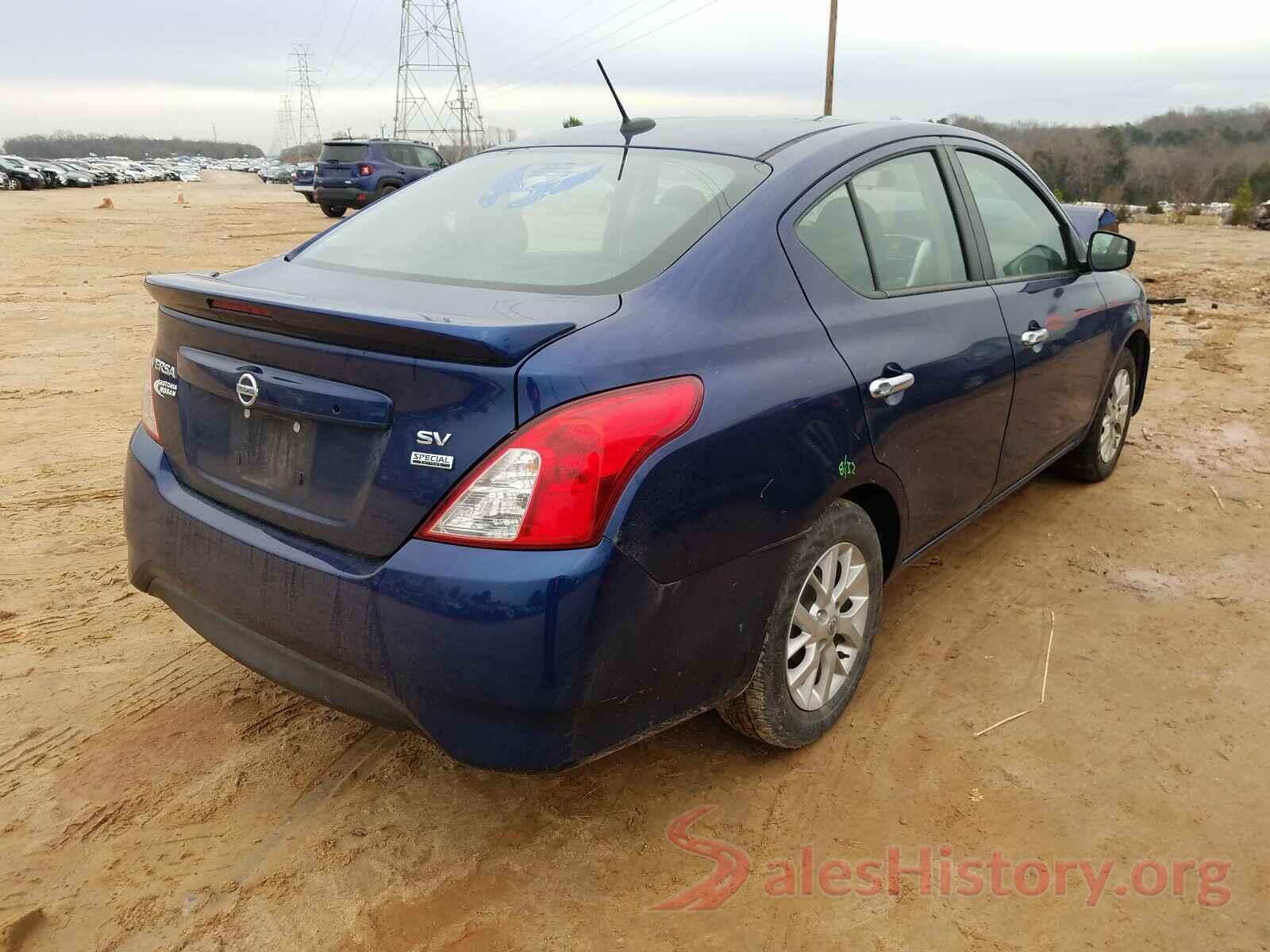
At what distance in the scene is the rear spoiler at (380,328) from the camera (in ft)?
6.13

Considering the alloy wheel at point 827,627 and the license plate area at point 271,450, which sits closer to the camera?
the license plate area at point 271,450

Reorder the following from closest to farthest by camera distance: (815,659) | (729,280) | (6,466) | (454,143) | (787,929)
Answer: (787,929), (729,280), (815,659), (6,466), (454,143)

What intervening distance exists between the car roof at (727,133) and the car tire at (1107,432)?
1.87 m

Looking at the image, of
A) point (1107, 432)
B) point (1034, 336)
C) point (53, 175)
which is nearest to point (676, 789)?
point (1034, 336)

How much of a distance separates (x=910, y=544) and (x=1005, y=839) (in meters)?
0.95

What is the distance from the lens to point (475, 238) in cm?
268

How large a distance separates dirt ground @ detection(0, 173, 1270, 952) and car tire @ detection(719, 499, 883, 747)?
159mm

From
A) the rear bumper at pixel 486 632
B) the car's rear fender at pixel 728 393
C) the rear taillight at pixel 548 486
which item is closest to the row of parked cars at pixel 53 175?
the rear bumper at pixel 486 632

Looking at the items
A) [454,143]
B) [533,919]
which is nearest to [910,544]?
[533,919]

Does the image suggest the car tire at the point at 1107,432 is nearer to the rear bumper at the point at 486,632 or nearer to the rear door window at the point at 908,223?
the rear door window at the point at 908,223

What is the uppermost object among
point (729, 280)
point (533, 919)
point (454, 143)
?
point (454, 143)

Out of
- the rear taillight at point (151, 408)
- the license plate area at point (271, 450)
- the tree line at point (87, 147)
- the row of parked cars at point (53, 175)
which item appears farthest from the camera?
the tree line at point (87, 147)

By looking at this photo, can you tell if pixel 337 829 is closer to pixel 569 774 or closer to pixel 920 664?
pixel 569 774

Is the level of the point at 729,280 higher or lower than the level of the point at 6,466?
higher
